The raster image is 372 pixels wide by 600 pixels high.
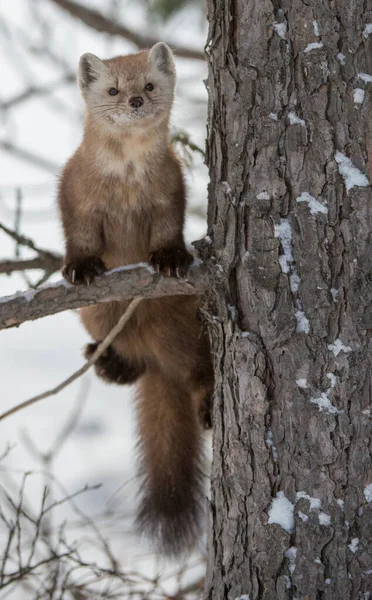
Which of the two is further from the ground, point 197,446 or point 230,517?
point 197,446

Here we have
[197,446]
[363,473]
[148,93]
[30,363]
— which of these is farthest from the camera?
[30,363]

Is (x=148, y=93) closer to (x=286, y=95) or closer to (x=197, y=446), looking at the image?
(x=286, y=95)

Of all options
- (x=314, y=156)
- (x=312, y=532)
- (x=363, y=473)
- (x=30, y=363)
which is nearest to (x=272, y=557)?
(x=312, y=532)

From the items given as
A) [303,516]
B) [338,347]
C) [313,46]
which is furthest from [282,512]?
[313,46]

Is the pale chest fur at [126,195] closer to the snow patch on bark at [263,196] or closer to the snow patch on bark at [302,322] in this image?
the snow patch on bark at [263,196]

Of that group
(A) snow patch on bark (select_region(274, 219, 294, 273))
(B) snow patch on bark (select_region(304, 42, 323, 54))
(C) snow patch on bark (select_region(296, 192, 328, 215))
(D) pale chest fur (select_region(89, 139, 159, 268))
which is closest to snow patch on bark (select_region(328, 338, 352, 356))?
(A) snow patch on bark (select_region(274, 219, 294, 273))

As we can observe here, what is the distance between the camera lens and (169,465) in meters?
4.14

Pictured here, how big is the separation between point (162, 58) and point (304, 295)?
1.58 metres

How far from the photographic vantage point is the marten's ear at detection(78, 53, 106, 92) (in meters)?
3.87

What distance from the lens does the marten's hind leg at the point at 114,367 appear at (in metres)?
4.36

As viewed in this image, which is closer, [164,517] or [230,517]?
Answer: [230,517]

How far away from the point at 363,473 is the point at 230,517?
505 millimetres

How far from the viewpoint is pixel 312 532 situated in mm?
2898

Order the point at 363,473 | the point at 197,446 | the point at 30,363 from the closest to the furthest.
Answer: the point at 363,473 → the point at 197,446 → the point at 30,363
